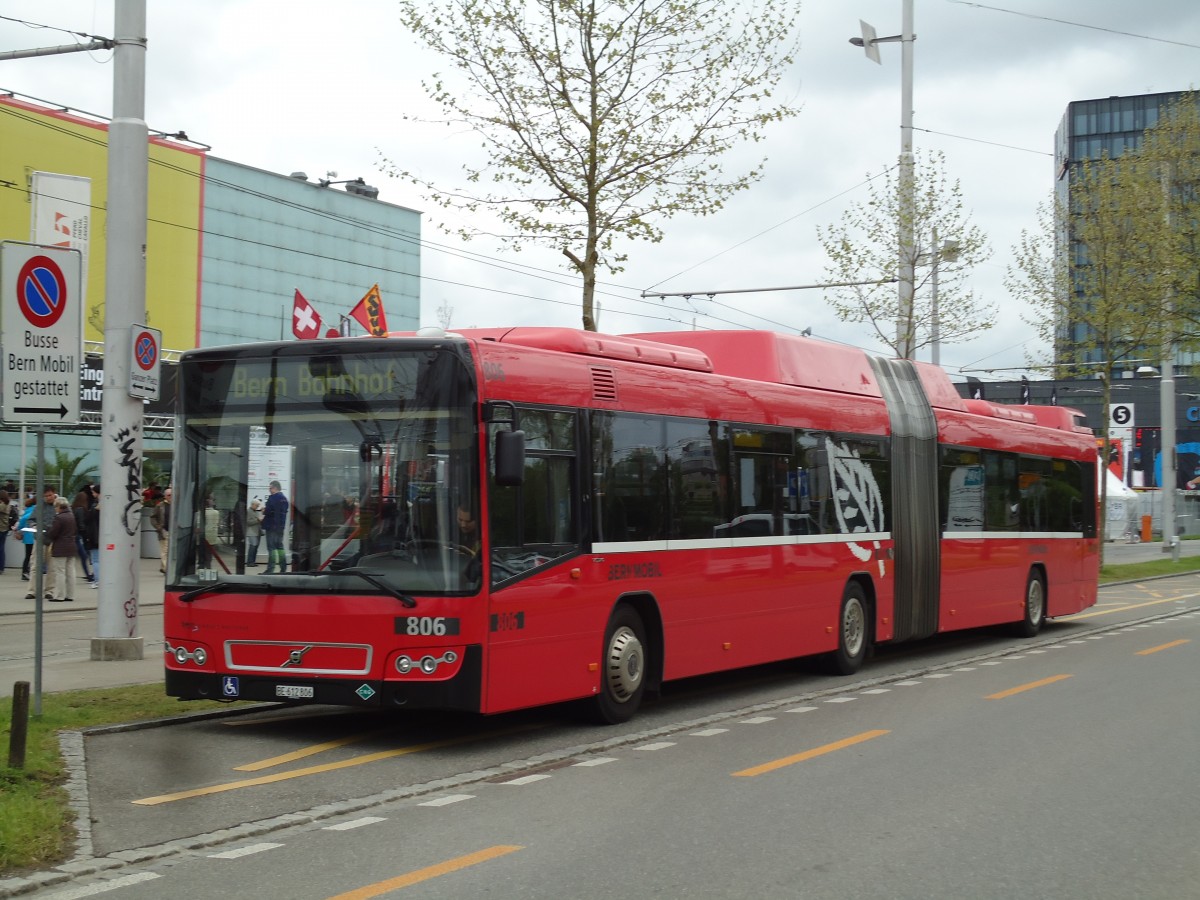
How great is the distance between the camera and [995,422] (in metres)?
20.0

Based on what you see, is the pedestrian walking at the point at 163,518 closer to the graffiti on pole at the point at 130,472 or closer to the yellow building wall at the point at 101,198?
the graffiti on pole at the point at 130,472

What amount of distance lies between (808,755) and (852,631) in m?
5.84

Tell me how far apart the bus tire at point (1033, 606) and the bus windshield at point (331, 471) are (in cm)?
1234

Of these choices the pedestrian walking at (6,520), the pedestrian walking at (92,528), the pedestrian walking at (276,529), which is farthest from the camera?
the pedestrian walking at (6,520)

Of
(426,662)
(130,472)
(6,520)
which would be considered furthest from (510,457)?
(6,520)

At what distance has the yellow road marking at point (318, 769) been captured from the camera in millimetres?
8461

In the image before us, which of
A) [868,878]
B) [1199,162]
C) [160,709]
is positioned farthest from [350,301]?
[868,878]

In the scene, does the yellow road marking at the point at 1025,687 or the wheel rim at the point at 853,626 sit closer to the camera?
the yellow road marking at the point at 1025,687

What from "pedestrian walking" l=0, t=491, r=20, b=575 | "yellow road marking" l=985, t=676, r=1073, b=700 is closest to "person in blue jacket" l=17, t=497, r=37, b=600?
"pedestrian walking" l=0, t=491, r=20, b=575

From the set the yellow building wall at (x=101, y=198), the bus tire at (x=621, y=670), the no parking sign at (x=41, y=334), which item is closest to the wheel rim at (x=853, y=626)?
the bus tire at (x=621, y=670)

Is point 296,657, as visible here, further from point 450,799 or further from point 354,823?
point 354,823

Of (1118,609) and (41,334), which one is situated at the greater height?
(41,334)

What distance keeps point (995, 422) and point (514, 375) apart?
10.9 m

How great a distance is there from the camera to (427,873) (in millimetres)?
6746
